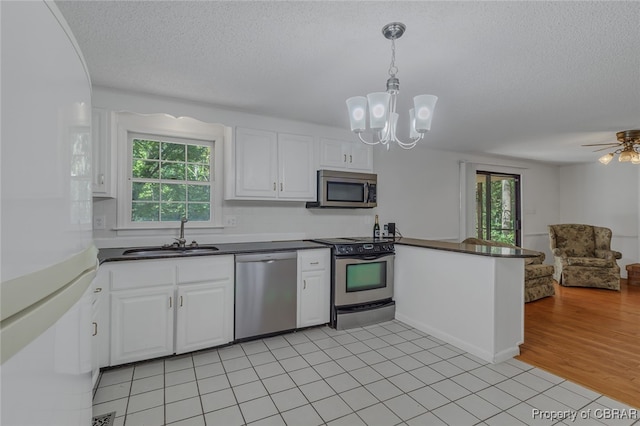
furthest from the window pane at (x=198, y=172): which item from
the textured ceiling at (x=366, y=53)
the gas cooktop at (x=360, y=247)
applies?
the gas cooktop at (x=360, y=247)

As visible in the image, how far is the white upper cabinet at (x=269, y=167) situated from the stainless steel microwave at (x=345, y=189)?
0.15 meters

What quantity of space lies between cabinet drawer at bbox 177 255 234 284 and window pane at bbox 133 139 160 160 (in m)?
1.25

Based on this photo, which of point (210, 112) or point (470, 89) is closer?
point (470, 89)

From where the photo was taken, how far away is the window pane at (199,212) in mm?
3309

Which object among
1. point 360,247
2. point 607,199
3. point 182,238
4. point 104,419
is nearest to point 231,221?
point 182,238

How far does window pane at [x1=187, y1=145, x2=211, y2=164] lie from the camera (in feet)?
10.9

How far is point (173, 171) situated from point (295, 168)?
4.30ft

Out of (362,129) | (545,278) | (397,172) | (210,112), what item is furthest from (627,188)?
(210,112)

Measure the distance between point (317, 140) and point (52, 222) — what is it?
10.9 ft

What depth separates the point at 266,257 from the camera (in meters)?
2.95

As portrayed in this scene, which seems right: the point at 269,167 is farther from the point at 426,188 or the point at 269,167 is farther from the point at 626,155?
the point at 626,155

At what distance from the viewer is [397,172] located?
189 inches

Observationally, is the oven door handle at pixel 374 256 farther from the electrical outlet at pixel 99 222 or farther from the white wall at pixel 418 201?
the electrical outlet at pixel 99 222

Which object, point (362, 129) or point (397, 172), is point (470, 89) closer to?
point (362, 129)
